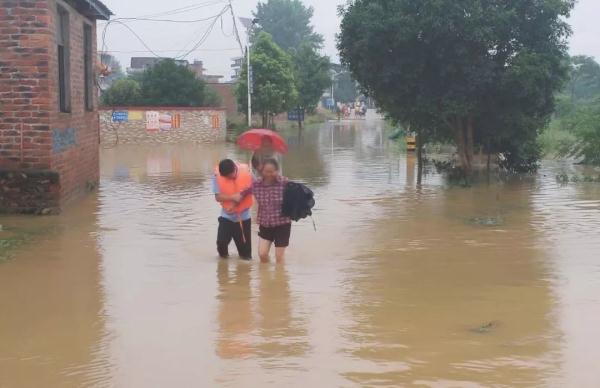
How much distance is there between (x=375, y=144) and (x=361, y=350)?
3358cm

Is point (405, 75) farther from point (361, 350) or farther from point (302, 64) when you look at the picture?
point (302, 64)

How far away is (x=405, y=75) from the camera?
18.5 m

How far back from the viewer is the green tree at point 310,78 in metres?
66.2

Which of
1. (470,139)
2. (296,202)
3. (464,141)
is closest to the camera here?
(296,202)

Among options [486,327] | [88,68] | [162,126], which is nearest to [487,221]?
[486,327]

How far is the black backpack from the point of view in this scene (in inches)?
351

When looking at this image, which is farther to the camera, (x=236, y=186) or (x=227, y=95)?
(x=227, y=95)

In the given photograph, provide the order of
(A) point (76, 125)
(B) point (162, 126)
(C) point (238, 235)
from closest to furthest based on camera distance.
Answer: (C) point (238, 235)
(A) point (76, 125)
(B) point (162, 126)

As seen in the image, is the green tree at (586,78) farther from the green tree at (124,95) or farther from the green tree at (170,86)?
the green tree at (124,95)

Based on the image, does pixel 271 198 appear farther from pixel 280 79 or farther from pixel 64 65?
pixel 280 79

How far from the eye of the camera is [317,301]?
7641 millimetres

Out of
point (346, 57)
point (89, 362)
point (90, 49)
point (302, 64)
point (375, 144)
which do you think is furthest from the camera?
point (302, 64)

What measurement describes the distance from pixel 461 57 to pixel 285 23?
104927mm

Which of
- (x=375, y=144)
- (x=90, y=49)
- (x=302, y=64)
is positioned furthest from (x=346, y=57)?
(x=302, y=64)
